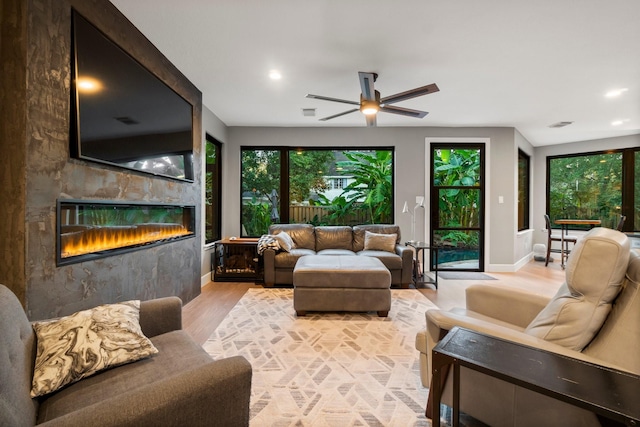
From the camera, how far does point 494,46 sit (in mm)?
2607

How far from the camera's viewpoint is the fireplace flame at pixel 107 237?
1.87 m

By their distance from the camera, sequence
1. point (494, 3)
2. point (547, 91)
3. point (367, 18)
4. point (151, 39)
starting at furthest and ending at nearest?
1. point (547, 91)
2. point (151, 39)
3. point (367, 18)
4. point (494, 3)

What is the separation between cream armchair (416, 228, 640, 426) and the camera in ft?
3.61

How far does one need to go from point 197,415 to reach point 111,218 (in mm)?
1944

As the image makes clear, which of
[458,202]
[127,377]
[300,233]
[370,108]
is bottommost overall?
[127,377]

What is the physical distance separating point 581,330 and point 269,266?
11.6 feet

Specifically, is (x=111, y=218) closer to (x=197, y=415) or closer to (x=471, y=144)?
(x=197, y=415)

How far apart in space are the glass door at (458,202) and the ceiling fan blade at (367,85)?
285 cm

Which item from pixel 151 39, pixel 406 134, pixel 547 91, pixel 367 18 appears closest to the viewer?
pixel 367 18

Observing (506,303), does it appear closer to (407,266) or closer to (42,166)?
(407,266)

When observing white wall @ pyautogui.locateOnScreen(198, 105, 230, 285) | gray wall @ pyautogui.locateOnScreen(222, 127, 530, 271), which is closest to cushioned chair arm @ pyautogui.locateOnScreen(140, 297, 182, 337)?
white wall @ pyautogui.locateOnScreen(198, 105, 230, 285)

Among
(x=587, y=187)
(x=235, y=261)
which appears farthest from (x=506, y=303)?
(x=587, y=187)

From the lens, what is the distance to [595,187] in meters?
6.01

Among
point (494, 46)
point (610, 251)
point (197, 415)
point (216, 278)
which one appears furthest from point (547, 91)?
point (216, 278)
